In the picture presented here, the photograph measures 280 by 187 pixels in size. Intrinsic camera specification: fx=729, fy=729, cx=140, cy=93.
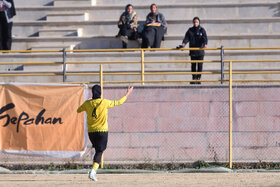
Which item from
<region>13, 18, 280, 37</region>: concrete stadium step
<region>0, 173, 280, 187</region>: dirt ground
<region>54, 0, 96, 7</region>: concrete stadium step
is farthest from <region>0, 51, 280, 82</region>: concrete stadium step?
<region>0, 173, 280, 187</region>: dirt ground

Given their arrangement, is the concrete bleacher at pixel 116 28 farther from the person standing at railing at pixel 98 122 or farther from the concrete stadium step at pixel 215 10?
the person standing at railing at pixel 98 122

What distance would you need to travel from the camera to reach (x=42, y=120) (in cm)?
1600

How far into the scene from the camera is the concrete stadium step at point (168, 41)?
67.5ft

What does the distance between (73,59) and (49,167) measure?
4.75 meters

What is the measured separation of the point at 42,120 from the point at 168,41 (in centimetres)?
591

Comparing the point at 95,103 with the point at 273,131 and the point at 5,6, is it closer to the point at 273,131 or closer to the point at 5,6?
the point at 273,131

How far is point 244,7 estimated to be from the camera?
21922 mm

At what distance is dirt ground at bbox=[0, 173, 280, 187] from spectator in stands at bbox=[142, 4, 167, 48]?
4.95 meters

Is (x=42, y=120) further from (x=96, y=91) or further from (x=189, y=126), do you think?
(x=189, y=126)

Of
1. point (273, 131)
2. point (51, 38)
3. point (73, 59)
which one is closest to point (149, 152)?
point (273, 131)

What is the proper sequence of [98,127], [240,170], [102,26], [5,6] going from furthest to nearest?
[102,26] < [5,6] < [240,170] < [98,127]

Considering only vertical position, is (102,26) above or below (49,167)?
above

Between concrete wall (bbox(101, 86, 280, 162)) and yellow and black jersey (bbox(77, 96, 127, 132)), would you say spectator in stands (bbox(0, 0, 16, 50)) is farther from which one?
yellow and black jersey (bbox(77, 96, 127, 132))

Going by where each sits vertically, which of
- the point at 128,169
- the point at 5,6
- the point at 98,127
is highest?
the point at 5,6
